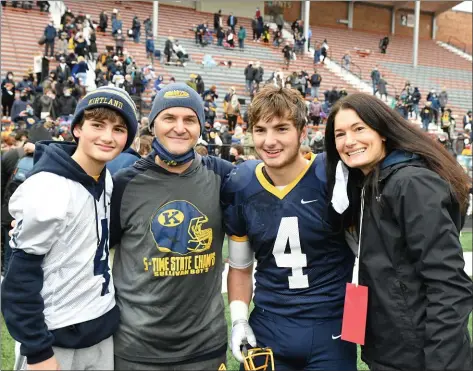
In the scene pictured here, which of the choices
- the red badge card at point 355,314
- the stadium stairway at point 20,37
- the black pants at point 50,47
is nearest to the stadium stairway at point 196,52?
the stadium stairway at point 20,37

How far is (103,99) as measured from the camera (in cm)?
220

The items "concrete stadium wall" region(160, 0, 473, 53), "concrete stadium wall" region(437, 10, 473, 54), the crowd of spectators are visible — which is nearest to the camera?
the crowd of spectators

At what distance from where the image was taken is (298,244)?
2.34 m

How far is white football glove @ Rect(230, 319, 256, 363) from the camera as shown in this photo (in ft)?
7.55

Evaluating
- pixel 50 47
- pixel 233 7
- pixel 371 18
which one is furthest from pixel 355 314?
pixel 371 18

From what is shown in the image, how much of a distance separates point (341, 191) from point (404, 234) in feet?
1.24

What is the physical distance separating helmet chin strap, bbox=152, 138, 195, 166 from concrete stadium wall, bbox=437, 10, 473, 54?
4352cm

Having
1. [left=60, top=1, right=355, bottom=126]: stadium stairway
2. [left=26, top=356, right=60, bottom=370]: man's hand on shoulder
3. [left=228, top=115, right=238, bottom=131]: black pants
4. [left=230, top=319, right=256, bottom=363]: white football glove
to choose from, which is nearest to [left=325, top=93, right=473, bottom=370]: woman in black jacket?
[left=230, top=319, right=256, bottom=363]: white football glove

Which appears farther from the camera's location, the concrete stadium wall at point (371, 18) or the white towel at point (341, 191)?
the concrete stadium wall at point (371, 18)

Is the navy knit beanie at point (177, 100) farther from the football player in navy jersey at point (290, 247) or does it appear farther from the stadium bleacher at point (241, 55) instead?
the stadium bleacher at point (241, 55)

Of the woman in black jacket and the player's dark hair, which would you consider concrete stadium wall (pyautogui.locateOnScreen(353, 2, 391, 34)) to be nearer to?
the player's dark hair

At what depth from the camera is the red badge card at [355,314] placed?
6.69 feet

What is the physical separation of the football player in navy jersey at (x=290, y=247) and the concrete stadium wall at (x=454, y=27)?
43284mm

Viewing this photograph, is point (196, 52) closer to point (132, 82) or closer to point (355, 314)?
point (132, 82)
